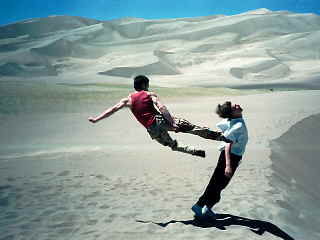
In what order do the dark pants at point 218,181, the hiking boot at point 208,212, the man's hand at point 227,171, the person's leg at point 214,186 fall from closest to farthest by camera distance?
the man's hand at point 227,171 < the dark pants at point 218,181 < the person's leg at point 214,186 < the hiking boot at point 208,212

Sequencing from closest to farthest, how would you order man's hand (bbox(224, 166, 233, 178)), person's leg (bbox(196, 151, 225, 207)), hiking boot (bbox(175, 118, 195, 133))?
1. man's hand (bbox(224, 166, 233, 178))
2. person's leg (bbox(196, 151, 225, 207))
3. hiking boot (bbox(175, 118, 195, 133))

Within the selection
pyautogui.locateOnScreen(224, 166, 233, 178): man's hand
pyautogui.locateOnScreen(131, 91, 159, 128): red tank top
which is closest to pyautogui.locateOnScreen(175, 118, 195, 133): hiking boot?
pyautogui.locateOnScreen(131, 91, 159, 128): red tank top

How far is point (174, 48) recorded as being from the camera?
94812mm

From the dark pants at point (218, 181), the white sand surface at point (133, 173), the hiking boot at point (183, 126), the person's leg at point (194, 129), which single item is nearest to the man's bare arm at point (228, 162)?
the dark pants at point (218, 181)

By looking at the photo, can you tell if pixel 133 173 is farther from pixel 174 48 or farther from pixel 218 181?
pixel 174 48

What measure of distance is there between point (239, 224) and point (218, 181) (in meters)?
0.81

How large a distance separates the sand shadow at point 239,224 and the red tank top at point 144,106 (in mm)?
1578

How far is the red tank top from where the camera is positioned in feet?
17.4

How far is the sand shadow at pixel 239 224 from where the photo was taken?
5508 millimetres

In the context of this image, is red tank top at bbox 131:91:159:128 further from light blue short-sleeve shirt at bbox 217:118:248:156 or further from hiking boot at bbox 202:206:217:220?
hiking boot at bbox 202:206:217:220

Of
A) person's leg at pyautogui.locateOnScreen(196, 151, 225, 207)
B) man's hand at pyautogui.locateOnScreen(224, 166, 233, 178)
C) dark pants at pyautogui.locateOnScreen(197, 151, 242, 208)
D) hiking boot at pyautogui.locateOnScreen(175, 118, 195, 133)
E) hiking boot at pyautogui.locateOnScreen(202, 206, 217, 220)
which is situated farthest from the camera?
hiking boot at pyautogui.locateOnScreen(202, 206, 217, 220)

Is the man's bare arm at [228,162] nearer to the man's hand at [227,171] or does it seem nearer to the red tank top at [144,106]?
the man's hand at [227,171]

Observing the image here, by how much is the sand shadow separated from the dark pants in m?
0.30

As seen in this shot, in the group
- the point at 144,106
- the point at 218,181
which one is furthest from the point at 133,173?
the point at 144,106
